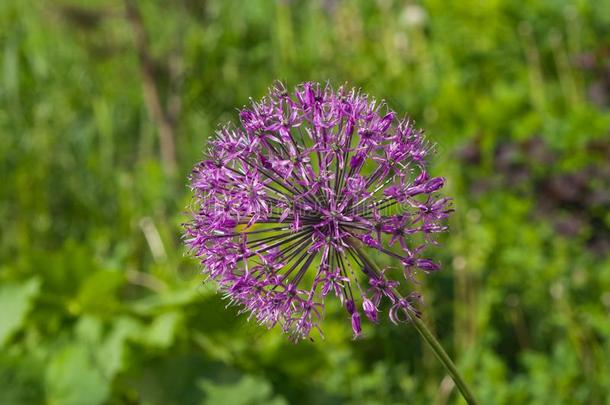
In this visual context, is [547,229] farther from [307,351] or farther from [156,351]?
[156,351]

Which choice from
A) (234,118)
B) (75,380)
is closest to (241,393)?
(75,380)

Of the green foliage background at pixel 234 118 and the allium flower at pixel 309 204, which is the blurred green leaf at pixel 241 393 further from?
the allium flower at pixel 309 204

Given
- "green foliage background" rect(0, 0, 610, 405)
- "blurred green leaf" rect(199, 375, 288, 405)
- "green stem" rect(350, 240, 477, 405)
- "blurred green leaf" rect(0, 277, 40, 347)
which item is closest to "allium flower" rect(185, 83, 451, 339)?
"green stem" rect(350, 240, 477, 405)

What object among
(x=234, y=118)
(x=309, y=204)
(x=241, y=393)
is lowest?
(x=241, y=393)

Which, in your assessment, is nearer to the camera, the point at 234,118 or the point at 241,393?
the point at 241,393

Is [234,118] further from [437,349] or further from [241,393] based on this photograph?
[437,349]

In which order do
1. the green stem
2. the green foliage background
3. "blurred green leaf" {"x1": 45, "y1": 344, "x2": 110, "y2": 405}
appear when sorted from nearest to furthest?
the green stem < "blurred green leaf" {"x1": 45, "y1": 344, "x2": 110, "y2": 405} < the green foliage background

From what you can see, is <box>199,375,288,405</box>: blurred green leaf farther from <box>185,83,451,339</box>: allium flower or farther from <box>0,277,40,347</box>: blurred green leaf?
<box>185,83,451,339</box>: allium flower
